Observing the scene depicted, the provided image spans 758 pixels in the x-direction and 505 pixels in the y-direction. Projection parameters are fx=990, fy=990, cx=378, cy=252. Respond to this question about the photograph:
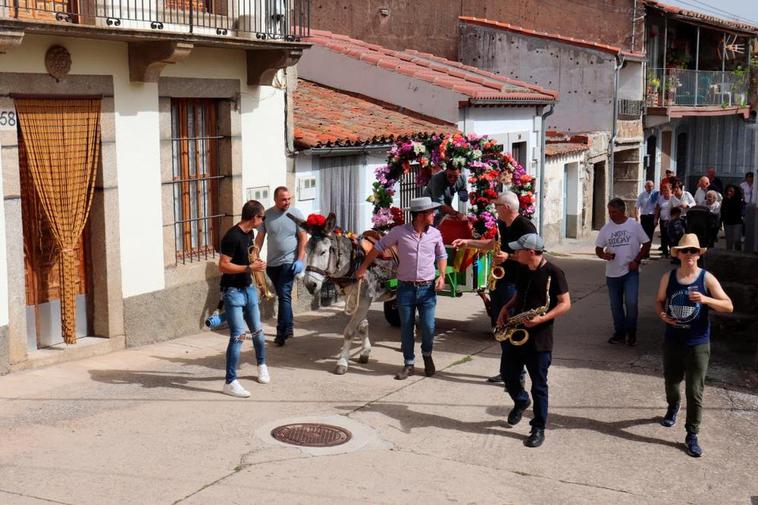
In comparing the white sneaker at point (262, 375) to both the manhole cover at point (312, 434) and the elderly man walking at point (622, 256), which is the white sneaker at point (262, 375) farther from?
the elderly man walking at point (622, 256)

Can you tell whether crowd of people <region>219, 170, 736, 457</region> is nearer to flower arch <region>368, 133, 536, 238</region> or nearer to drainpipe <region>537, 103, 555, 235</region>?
flower arch <region>368, 133, 536, 238</region>

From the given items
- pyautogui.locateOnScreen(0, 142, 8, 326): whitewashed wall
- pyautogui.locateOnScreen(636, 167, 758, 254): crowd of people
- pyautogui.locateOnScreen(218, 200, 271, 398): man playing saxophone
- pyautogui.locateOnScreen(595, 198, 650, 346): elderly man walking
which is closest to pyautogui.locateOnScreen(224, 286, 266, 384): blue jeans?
pyautogui.locateOnScreen(218, 200, 271, 398): man playing saxophone

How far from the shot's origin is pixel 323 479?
6.96 metres

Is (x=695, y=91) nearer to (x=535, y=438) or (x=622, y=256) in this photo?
(x=622, y=256)

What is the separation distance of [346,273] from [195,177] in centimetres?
289

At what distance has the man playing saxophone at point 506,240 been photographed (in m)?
9.29

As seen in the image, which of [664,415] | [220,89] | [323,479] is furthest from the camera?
[220,89]

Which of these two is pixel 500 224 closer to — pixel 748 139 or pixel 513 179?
pixel 513 179

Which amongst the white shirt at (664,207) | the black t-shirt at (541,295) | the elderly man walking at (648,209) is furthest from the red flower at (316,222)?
the elderly man walking at (648,209)

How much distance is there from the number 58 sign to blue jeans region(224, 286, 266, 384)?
2.62m

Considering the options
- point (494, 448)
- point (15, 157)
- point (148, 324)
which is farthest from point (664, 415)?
point (15, 157)

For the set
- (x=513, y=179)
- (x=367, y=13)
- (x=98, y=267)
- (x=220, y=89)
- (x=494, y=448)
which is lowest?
(x=494, y=448)

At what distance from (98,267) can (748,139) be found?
2953 centimetres

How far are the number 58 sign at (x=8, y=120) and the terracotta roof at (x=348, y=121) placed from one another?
15.9ft
